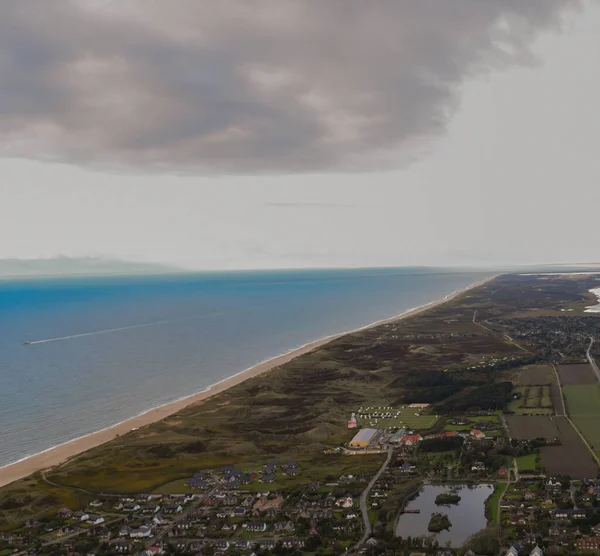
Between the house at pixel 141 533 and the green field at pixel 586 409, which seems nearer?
the house at pixel 141 533

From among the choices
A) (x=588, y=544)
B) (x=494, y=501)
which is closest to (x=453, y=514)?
(x=494, y=501)

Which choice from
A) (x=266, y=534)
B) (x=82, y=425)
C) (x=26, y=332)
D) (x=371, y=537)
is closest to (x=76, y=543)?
(x=266, y=534)

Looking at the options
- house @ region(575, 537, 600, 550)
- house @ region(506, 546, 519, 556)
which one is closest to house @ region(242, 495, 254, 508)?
house @ region(506, 546, 519, 556)

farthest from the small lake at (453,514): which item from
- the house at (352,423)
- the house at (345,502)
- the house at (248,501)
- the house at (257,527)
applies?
the house at (352,423)

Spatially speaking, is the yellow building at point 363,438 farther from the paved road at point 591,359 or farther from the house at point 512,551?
the paved road at point 591,359

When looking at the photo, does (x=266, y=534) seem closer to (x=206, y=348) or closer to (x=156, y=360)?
(x=156, y=360)
